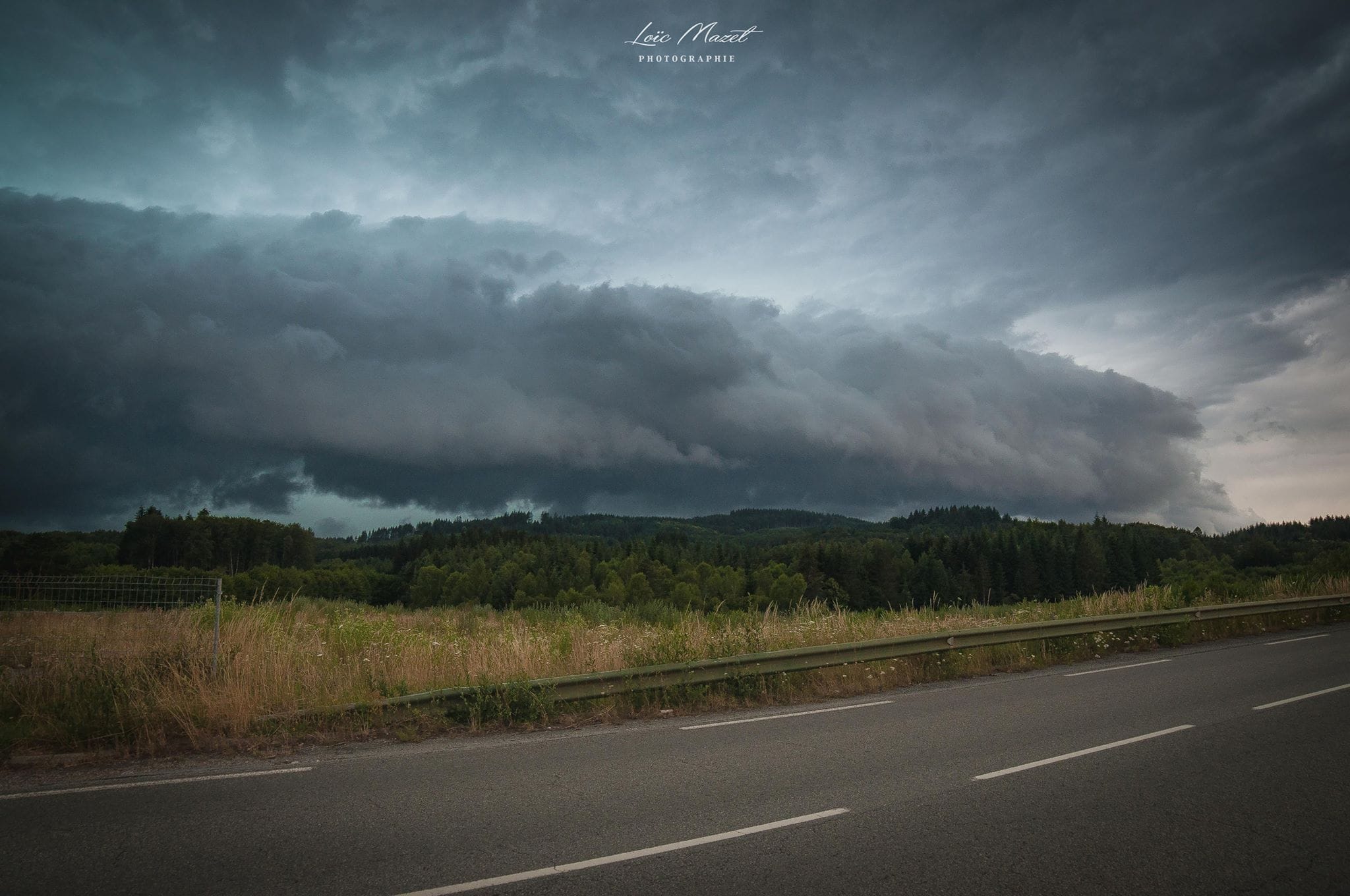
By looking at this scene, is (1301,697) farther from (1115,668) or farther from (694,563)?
(694,563)

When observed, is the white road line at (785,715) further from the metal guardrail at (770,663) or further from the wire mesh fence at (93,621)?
the wire mesh fence at (93,621)

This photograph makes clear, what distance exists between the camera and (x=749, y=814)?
19.0 feet

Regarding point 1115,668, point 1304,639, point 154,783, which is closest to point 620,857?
point 154,783

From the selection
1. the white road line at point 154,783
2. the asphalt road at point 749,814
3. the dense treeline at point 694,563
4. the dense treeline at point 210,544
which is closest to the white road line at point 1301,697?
the asphalt road at point 749,814

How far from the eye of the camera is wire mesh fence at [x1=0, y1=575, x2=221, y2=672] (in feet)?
32.1

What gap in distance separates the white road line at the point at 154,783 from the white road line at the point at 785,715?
14.8 feet

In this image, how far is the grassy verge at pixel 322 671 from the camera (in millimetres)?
8508

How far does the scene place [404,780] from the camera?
22.9 ft

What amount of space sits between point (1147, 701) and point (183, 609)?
14.6 metres

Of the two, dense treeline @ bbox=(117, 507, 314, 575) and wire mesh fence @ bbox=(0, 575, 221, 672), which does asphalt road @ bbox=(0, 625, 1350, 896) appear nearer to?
wire mesh fence @ bbox=(0, 575, 221, 672)

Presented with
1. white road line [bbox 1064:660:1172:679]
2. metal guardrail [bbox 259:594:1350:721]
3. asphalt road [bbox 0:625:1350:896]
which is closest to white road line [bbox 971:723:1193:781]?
asphalt road [bbox 0:625:1350:896]

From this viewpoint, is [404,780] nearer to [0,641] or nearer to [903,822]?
[903,822]

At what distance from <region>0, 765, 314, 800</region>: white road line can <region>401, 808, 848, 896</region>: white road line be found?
12.3 ft

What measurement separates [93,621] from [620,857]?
9601 mm
